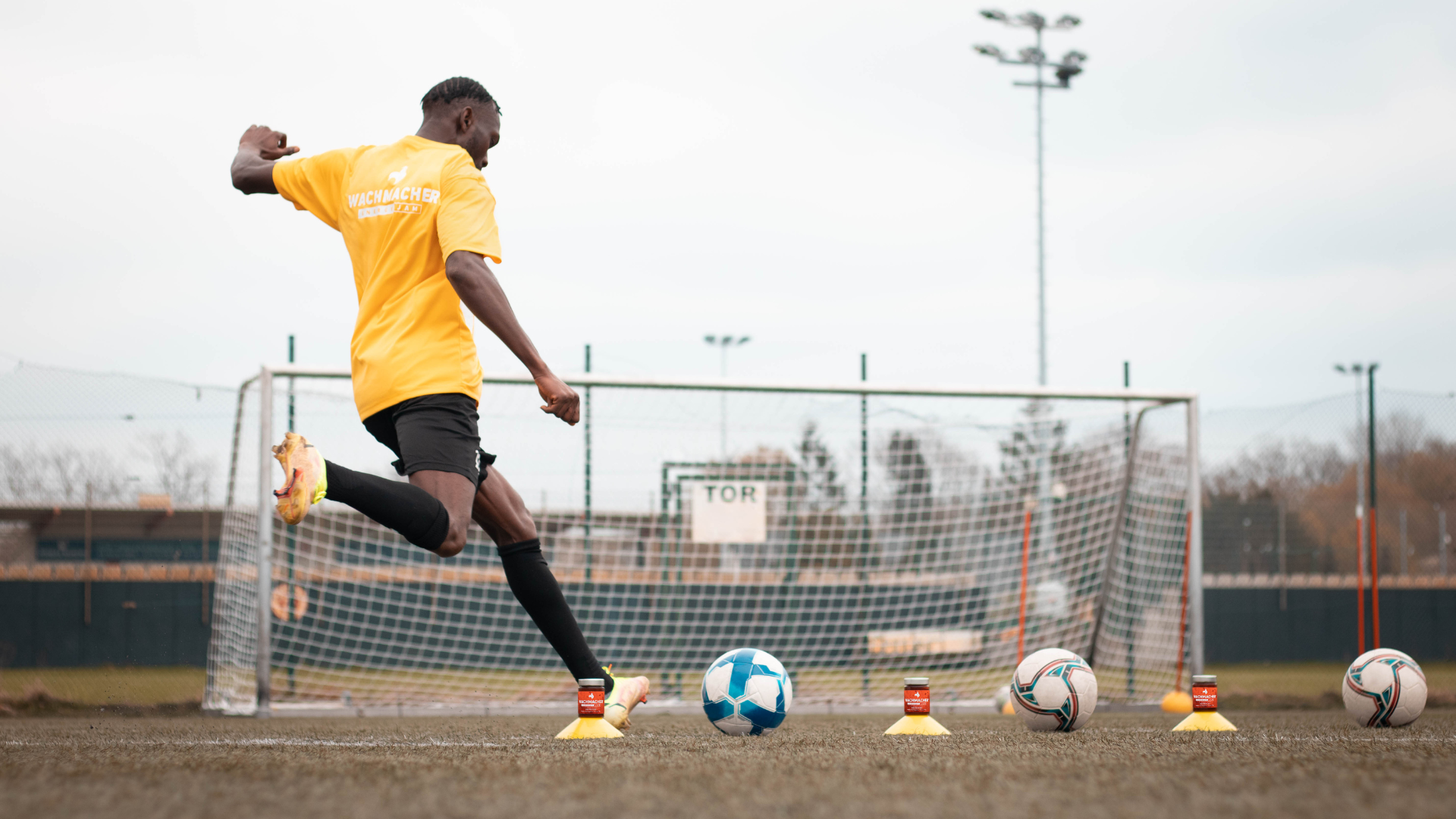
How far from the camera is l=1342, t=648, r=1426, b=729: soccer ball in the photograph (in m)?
4.04

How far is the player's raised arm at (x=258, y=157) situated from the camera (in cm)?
369

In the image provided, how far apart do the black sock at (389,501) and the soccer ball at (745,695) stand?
115 centimetres

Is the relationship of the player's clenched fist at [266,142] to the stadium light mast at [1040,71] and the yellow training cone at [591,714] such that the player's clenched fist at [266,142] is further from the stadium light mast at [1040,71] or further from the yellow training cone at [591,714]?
the stadium light mast at [1040,71]

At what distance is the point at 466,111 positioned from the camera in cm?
360

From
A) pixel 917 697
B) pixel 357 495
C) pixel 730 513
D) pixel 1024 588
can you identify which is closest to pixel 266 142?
pixel 357 495

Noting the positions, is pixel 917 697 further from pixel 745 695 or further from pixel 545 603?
pixel 545 603

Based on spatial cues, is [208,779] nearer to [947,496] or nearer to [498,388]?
[498,388]

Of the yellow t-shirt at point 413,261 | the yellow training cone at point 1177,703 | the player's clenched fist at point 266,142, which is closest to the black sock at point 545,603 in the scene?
the yellow t-shirt at point 413,261

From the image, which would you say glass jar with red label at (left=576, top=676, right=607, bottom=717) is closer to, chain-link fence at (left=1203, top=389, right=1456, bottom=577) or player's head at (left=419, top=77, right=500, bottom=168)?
player's head at (left=419, top=77, right=500, bottom=168)

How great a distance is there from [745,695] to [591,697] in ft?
1.82

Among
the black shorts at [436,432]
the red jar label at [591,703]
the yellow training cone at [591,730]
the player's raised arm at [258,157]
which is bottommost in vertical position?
the yellow training cone at [591,730]

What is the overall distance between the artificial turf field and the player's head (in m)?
1.88

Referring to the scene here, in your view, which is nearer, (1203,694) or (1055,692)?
(1055,692)

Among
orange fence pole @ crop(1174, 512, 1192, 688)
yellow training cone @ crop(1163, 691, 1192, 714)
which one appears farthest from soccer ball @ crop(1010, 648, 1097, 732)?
orange fence pole @ crop(1174, 512, 1192, 688)
